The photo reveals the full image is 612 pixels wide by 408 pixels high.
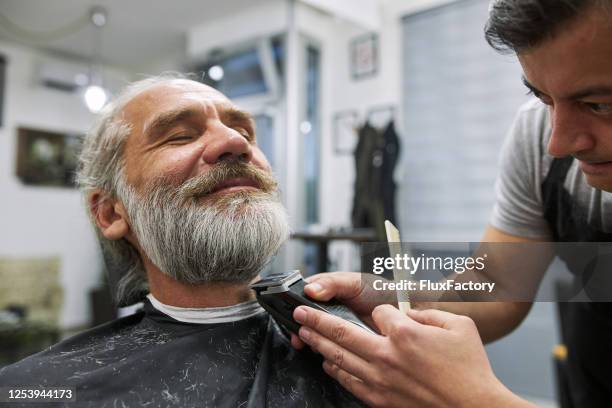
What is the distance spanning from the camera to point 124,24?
3867 mm

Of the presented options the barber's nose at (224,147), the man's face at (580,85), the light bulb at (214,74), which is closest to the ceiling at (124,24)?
the light bulb at (214,74)

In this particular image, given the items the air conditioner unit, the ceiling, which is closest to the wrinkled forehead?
the ceiling

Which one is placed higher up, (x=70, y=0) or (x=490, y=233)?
(x=70, y=0)

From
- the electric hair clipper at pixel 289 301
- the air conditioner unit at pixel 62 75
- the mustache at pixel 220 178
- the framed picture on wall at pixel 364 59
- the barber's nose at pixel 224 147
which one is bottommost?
the electric hair clipper at pixel 289 301

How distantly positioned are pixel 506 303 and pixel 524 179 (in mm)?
345

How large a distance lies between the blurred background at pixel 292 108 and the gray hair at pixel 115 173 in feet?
6.95

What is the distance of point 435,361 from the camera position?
66 cm

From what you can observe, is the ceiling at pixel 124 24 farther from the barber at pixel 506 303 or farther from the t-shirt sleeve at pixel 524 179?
the barber at pixel 506 303

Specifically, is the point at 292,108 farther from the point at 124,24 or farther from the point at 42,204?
the point at 42,204

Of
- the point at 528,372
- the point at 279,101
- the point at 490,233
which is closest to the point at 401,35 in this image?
the point at 279,101

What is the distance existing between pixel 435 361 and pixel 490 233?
1.93 feet

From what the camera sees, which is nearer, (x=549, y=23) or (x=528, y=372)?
(x=549, y=23)

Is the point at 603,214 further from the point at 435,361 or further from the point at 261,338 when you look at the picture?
the point at 261,338

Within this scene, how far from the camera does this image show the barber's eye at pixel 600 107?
621 mm
